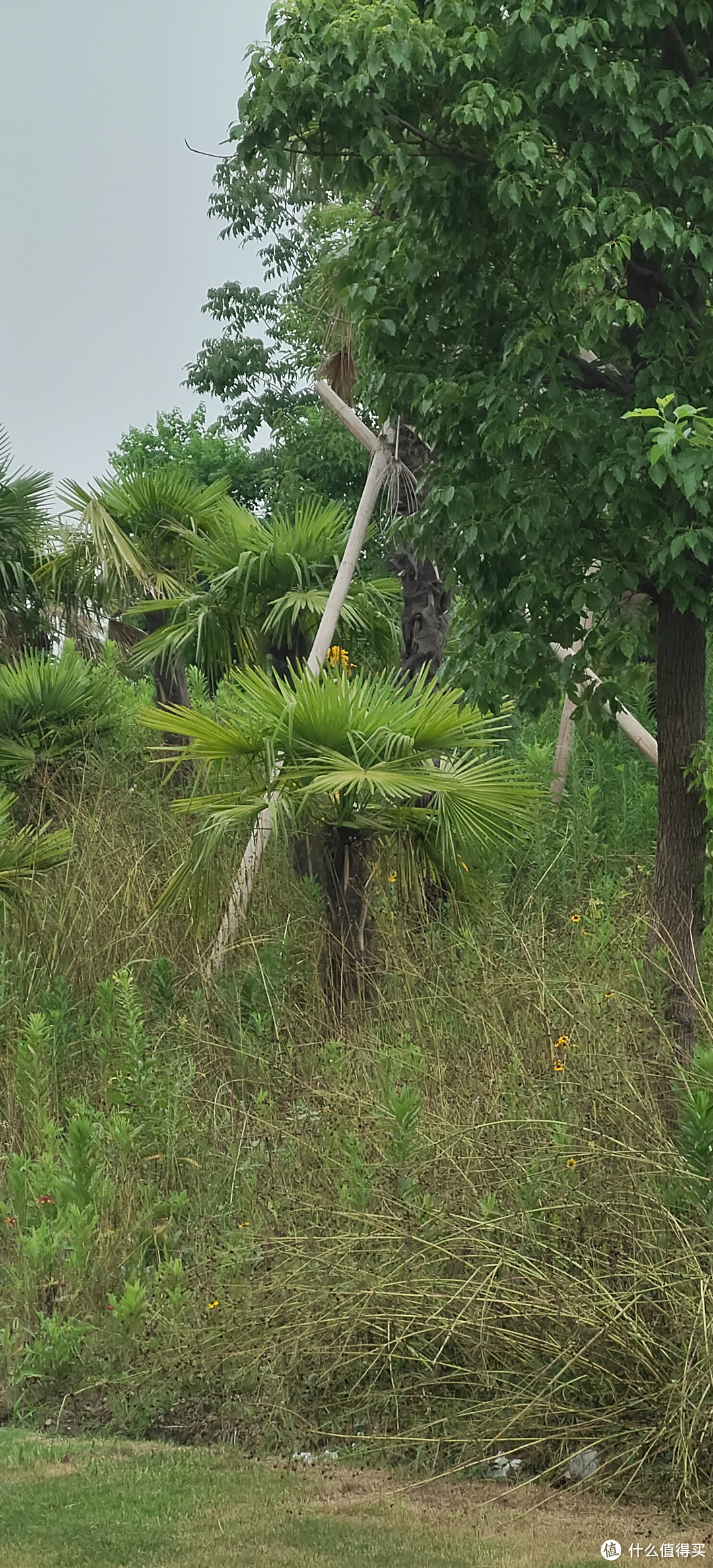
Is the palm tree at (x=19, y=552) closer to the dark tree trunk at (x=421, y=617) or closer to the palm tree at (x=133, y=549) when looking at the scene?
the palm tree at (x=133, y=549)

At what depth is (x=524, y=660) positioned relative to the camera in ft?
19.4

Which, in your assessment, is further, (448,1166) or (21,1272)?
(21,1272)

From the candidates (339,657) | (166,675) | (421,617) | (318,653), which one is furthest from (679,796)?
(166,675)

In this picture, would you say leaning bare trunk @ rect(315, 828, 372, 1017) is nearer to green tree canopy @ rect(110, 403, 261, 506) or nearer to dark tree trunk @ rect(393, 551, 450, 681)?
dark tree trunk @ rect(393, 551, 450, 681)

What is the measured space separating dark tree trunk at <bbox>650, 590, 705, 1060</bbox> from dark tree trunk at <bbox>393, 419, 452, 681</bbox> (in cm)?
407

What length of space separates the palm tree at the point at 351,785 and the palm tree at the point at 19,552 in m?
4.70

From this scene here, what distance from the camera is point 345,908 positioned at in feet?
26.0

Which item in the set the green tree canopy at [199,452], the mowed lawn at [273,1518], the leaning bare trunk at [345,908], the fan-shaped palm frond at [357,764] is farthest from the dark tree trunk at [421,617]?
the green tree canopy at [199,452]

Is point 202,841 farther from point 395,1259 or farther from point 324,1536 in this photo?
point 324,1536

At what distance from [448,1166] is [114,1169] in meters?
1.91

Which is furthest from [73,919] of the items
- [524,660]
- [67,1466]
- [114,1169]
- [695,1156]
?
[695,1156]

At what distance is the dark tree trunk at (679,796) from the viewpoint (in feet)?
19.7

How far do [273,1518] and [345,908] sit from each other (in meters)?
4.03

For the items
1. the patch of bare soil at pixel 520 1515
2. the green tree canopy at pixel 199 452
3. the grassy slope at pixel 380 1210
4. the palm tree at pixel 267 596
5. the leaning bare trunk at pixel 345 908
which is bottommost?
the patch of bare soil at pixel 520 1515
